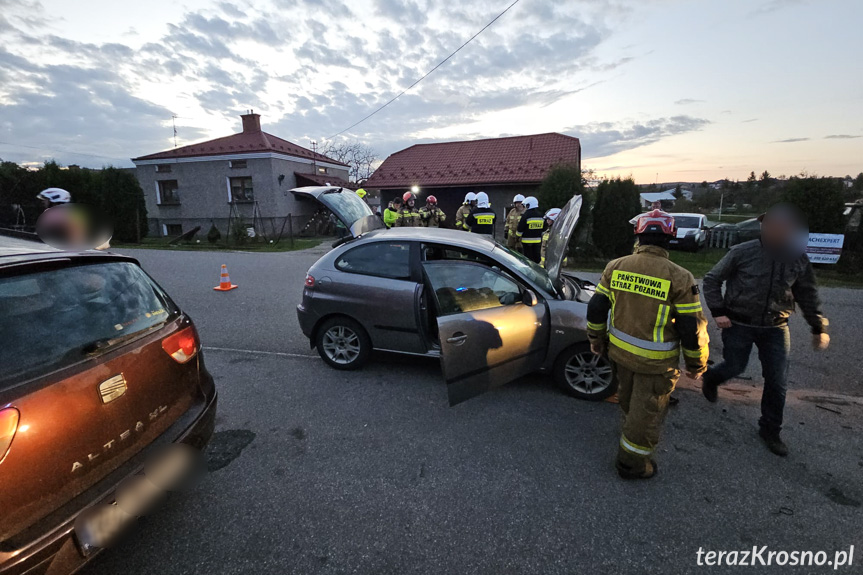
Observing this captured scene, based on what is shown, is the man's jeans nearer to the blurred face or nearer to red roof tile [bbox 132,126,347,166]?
the blurred face

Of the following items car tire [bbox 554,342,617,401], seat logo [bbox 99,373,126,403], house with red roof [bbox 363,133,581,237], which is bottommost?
car tire [bbox 554,342,617,401]

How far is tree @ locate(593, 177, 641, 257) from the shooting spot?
491 inches

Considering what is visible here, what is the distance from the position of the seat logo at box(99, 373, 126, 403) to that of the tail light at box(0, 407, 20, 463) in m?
→ 0.33

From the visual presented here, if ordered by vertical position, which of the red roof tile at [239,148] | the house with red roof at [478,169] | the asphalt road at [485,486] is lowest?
the asphalt road at [485,486]

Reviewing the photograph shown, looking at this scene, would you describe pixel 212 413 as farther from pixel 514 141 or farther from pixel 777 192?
pixel 514 141

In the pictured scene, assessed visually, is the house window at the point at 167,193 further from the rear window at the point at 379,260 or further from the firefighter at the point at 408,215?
the rear window at the point at 379,260

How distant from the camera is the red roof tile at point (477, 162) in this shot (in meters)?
19.2

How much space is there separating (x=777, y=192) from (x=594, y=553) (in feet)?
46.7

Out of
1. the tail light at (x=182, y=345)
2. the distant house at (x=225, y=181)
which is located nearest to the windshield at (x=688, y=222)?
the tail light at (x=182, y=345)

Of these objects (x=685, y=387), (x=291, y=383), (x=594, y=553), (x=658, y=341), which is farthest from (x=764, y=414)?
(x=291, y=383)

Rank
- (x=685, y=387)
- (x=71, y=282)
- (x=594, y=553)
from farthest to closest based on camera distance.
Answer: (x=685, y=387)
(x=594, y=553)
(x=71, y=282)

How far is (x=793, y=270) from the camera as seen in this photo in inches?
116

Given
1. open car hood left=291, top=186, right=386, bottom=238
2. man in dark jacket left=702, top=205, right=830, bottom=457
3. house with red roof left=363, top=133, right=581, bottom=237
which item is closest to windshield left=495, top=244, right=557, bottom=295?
man in dark jacket left=702, top=205, right=830, bottom=457

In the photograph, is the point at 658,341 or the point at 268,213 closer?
the point at 658,341
